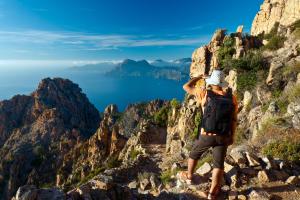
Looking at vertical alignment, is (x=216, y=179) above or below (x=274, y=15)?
below

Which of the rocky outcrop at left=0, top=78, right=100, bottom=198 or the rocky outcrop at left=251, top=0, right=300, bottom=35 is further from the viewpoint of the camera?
the rocky outcrop at left=0, top=78, right=100, bottom=198

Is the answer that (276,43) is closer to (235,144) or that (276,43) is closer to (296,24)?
(296,24)

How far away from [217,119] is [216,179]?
1.29 meters

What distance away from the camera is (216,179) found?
21.5 ft

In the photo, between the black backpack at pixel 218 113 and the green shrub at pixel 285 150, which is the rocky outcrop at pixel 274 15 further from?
the black backpack at pixel 218 113

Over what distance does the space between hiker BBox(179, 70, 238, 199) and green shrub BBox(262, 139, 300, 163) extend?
139 inches

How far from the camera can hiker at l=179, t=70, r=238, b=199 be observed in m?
6.05

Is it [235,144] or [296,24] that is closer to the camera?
[235,144]

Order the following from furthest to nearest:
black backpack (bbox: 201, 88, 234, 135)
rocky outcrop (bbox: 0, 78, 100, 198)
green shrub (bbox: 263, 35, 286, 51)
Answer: rocky outcrop (bbox: 0, 78, 100, 198) → green shrub (bbox: 263, 35, 286, 51) → black backpack (bbox: 201, 88, 234, 135)

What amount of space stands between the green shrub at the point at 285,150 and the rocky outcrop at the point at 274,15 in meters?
28.2

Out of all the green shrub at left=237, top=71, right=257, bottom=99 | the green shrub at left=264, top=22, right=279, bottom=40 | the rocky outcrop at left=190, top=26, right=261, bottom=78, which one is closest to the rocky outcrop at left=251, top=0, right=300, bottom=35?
the green shrub at left=264, top=22, right=279, bottom=40

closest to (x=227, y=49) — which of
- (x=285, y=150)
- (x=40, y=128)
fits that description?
(x=285, y=150)

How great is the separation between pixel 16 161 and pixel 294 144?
2980 inches

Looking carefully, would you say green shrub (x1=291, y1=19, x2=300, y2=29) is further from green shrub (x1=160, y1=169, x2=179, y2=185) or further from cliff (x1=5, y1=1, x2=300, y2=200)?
green shrub (x1=160, y1=169, x2=179, y2=185)
